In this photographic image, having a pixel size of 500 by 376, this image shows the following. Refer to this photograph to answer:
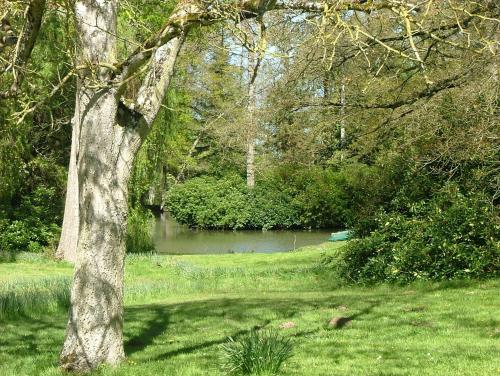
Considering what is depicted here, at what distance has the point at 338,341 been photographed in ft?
24.0

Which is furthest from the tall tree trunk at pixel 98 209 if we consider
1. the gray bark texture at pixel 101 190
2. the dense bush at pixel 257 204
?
the dense bush at pixel 257 204

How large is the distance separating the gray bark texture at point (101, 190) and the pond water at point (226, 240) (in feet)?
68.1

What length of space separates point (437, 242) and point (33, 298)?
23.4 feet

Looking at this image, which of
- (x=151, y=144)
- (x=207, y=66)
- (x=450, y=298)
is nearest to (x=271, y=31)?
(x=450, y=298)

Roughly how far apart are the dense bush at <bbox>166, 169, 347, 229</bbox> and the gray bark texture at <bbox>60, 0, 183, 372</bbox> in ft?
98.6

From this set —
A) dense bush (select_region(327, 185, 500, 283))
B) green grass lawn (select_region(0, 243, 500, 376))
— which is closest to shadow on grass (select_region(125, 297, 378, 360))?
green grass lawn (select_region(0, 243, 500, 376))

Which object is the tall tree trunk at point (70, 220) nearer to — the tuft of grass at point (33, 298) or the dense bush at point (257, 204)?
the tuft of grass at point (33, 298)

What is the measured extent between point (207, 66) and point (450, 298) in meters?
33.6

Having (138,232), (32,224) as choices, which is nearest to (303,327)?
(138,232)

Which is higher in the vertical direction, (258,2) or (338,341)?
(258,2)

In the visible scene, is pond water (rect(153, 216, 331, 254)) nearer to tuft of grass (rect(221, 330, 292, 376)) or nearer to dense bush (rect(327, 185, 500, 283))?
dense bush (rect(327, 185, 500, 283))

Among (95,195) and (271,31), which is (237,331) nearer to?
(95,195)

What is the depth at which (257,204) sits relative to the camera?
3850cm

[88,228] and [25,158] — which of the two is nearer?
[88,228]
